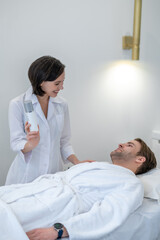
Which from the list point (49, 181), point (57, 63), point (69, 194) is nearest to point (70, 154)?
point (49, 181)

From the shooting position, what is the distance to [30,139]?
1.54 meters

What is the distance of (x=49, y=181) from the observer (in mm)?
1561

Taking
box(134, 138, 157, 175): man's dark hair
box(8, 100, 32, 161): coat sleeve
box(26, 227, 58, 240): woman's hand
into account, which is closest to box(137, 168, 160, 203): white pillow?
box(134, 138, 157, 175): man's dark hair

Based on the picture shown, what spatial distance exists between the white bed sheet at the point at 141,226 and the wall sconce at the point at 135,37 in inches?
51.4

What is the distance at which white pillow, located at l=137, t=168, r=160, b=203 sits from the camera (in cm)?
158

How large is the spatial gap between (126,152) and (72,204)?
0.57 m

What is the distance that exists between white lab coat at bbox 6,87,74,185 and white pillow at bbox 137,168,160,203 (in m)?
0.60

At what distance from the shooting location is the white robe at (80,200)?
127 centimetres

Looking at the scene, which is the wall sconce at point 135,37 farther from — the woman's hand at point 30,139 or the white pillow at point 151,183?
the woman's hand at point 30,139

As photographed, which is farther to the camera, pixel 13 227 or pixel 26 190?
pixel 26 190

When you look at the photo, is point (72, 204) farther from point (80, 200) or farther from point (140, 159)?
point (140, 159)

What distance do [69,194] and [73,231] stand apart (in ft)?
0.77

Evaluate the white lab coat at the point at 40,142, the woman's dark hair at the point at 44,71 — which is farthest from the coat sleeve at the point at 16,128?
the woman's dark hair at the point at 44,71

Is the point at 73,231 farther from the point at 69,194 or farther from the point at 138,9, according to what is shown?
the point at 138,9
